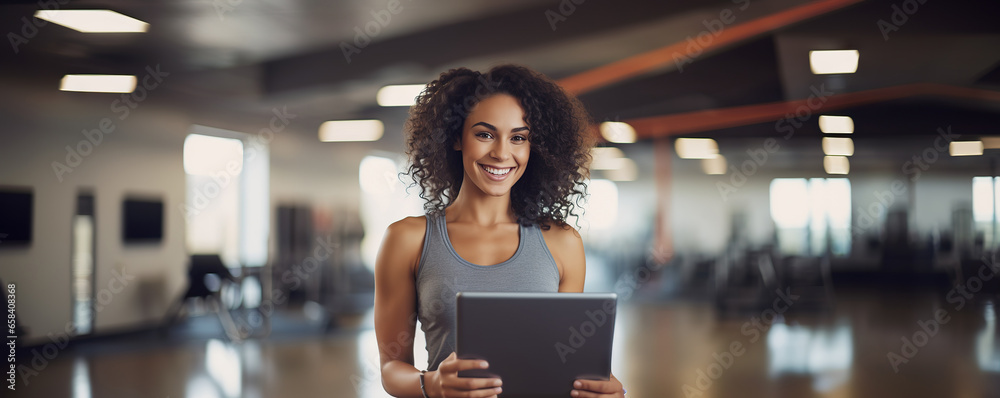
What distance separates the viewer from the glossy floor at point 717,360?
4.99 metres

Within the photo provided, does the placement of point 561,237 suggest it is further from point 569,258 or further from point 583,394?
point 583,394

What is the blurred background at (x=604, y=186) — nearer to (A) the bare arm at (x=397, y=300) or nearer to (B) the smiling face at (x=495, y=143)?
(A) the bare arm at (x=397, y=300)

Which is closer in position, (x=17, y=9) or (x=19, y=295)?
(x=17, y=9)

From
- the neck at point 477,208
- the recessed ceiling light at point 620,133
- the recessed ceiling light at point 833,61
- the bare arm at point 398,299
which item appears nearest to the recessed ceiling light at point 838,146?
the recessed ceiling light at point 833,61

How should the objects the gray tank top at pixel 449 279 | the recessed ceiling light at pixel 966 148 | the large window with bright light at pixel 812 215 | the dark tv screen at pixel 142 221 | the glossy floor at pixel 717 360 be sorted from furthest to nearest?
the dark tv screen at pixel 142 221 → the large window with bright light at pixel 812 215 → the recessed ceiling light at pixel 966 148 → the glossy floor at pixel 717 360 → the gray tank top at pixel 449 279

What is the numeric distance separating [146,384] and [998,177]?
7493mm

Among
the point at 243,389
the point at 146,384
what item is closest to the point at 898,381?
the point at 243,389

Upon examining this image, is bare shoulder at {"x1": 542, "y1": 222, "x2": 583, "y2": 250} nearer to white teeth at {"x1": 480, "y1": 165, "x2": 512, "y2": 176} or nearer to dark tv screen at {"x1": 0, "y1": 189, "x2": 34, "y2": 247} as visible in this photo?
white teeth at {"x1": 480, "y1": 165, "x2": 512, "y2": 176}

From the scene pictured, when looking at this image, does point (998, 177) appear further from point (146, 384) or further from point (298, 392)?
point (146, 384)

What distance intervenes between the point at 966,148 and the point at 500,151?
20.4 feet

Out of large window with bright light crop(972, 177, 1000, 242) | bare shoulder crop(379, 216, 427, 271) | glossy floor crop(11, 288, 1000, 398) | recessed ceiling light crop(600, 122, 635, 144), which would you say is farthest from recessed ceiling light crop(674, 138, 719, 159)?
bare shoulder crop(379, 216, 427, 271)

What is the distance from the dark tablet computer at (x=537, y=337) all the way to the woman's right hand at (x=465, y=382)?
0.01 meters

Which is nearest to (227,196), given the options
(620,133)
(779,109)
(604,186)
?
(604,186)

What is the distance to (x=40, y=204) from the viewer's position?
21.7 feet
